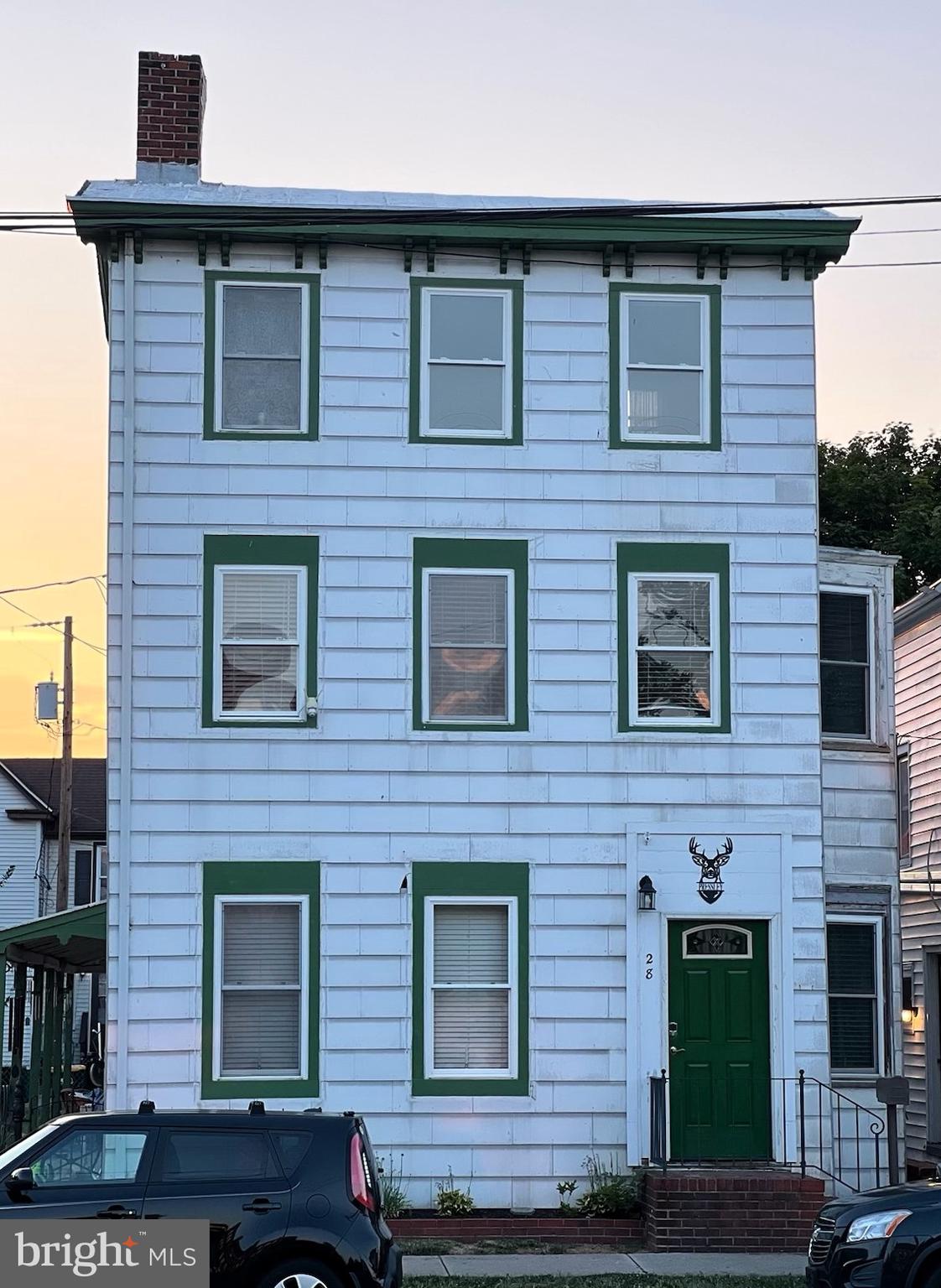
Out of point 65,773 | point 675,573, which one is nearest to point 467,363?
point 675,573

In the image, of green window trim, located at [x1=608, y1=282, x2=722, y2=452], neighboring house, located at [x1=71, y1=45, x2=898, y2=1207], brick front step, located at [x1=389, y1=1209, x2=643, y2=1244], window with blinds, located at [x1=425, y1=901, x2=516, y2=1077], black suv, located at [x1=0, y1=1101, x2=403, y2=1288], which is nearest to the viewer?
black suv, located at [x1=0, y1=1101, x2=403, y2=1288]

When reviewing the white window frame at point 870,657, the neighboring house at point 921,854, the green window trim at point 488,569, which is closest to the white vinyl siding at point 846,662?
the white window frame at point 870,657

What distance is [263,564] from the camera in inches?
717

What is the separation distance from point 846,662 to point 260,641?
20.6 ft

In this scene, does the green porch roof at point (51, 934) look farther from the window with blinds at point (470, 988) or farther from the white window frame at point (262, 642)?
the window with blinds at point (470, 988)

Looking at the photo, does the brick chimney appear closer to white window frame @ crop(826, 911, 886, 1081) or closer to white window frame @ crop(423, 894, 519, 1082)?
white window frame @ crop(423, 894, 519, 1082)

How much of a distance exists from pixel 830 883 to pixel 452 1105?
15.2ft

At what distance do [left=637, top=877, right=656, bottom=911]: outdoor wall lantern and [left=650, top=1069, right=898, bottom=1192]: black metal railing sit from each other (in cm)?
156

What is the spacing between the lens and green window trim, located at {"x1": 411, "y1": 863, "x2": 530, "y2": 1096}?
17719 mm

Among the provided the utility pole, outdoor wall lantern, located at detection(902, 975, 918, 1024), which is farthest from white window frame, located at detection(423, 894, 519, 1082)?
the utility pole

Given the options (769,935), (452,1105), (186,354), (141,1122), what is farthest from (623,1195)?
(186,354)

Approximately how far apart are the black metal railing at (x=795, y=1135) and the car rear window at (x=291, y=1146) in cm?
639

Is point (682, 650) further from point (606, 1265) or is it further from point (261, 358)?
point (606, 1265)

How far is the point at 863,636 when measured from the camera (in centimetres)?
1972
